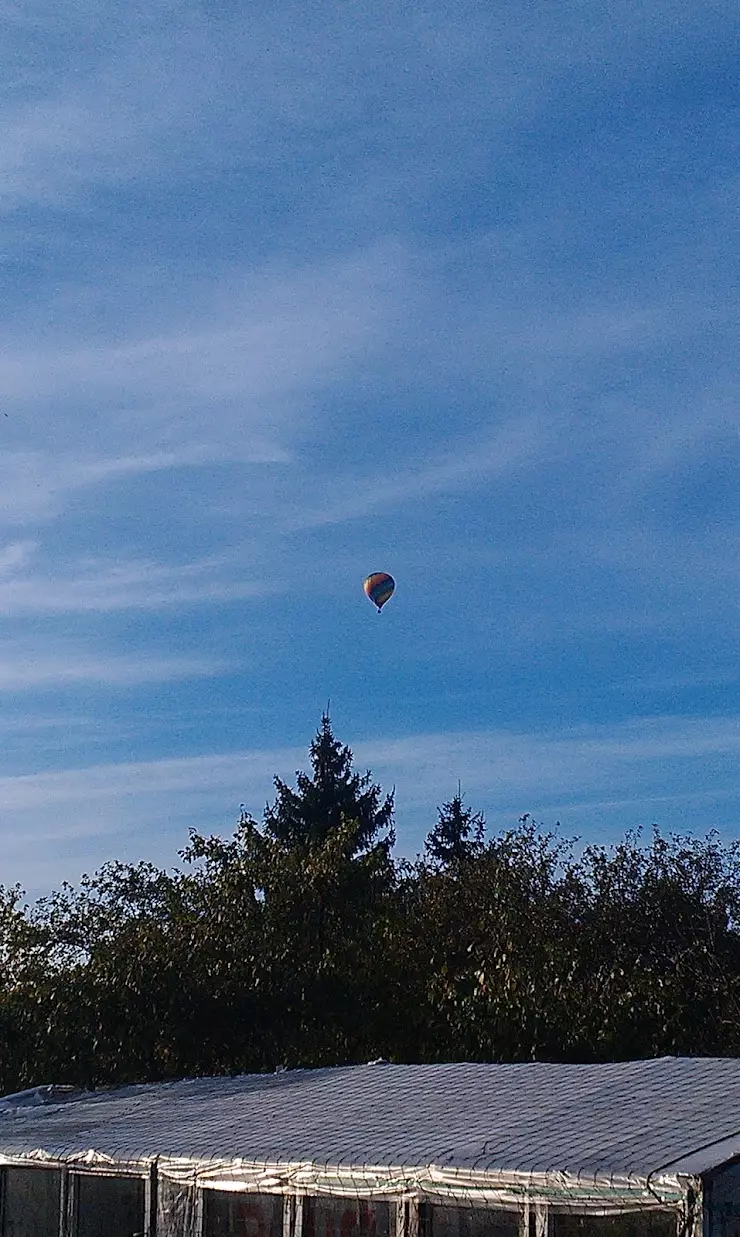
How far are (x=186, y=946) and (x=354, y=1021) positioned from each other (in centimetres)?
325

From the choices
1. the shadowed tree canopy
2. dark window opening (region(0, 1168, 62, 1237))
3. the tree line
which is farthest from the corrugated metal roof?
the shadowed tree canopy

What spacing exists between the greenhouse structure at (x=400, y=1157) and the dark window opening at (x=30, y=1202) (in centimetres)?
2

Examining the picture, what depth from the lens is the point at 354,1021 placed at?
84.2 feet

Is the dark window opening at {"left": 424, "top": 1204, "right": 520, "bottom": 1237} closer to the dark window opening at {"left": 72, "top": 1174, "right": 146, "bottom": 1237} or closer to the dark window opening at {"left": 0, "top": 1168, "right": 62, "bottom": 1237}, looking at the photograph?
the dark window opening at {"left": 72, "top": 1174, "right": 146, "bottom": 1237}

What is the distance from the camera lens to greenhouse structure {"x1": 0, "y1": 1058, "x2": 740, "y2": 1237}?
A: 10711mm

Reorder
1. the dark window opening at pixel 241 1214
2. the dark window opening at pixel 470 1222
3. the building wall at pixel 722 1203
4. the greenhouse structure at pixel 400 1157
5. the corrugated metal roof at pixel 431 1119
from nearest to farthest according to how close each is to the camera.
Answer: the building wall at pixel 722 1203
the greenhouse structure at pixel 400 1157
the dark window opening at pixel 470 1222
the corrugated metal roof at pixel 431 1119
the dark window opening at pixel 241 1214

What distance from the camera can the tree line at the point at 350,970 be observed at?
23453mm

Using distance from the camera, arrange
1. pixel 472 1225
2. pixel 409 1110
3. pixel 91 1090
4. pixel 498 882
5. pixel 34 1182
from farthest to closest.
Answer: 1. pixel 498 882
2. pixel 91 1090
3. pixel 34 1182
4. pixel 409 1110
5. pixel 472 1225

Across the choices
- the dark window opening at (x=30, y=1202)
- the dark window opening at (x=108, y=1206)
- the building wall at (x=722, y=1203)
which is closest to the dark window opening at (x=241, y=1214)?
the dark window opening at (x=108, y=1206)

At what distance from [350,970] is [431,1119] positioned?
12893mm

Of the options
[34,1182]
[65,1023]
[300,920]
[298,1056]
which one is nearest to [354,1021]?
[298,1056]

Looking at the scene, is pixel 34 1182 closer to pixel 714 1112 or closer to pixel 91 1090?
pixel 91 1090

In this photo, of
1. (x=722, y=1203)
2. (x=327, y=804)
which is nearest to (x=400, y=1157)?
(x=722, y=1203)

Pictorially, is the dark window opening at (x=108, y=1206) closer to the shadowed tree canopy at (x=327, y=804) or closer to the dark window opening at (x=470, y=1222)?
the dark window opening at (x=470, y=1222)
